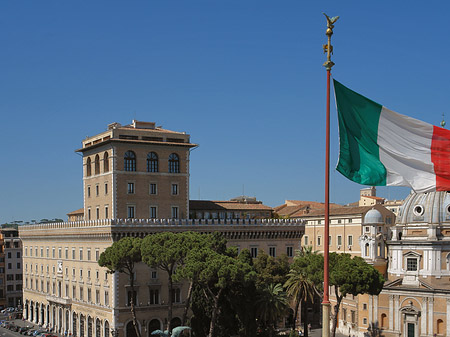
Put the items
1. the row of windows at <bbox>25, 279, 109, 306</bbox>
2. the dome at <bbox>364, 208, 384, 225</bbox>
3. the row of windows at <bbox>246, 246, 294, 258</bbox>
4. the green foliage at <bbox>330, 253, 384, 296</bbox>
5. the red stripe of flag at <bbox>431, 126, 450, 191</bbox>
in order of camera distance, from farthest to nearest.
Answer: the dome at <bbox>364, 208, 384, 225</bbox> < the row of windows at <bbox>246, 246, 294, 258</bbox> < the row of windows at <bbox>25, 279, 109, 306</bbox> < the green foliage at <bbox>330, 253, 384, 296</bbox> < the red stripe of flag at <bbox>431, 126, 450, 191</bbox>

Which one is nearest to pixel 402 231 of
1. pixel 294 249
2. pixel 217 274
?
pixel 294 249

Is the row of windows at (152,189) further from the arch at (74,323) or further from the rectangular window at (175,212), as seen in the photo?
the arch at (74,323)

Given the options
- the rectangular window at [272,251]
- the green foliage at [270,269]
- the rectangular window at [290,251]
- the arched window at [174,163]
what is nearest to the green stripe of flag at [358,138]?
the green foliage at [270,269]

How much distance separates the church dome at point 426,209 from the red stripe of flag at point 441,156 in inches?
1921

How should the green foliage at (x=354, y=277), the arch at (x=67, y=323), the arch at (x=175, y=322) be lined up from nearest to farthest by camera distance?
the green foliage at (x=354, y=277), the arch at (x=175, y=322), the arch at (x=67, y=323)

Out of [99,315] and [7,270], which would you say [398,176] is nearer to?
[99,315]

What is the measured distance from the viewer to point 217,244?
50938 mm

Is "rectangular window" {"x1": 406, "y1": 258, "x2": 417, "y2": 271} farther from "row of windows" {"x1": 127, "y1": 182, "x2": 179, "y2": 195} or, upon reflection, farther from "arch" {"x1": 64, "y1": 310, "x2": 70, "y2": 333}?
"arch" {"x1": 64, "y1": 310, "x2": 70, "y2": 333}

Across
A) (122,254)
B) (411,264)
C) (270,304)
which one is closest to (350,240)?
(411,264)

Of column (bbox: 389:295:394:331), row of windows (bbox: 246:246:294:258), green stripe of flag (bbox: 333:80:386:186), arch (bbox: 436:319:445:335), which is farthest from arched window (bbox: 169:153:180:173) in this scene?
green stripe of flag (bbox: 333:80:386:186)

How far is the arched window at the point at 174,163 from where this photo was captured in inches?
2520

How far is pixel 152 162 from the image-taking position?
63.0 m

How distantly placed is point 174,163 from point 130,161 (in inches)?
194

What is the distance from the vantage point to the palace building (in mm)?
57263
